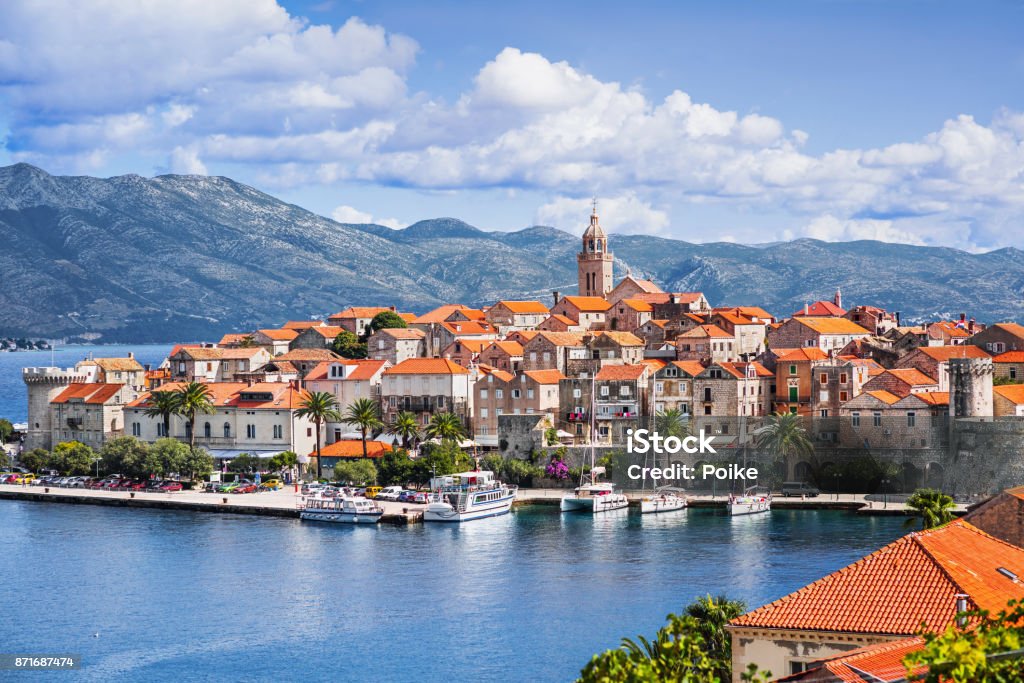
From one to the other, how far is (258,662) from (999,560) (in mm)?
29643

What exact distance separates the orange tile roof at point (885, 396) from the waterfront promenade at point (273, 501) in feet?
18.7

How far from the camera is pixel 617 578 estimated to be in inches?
2557

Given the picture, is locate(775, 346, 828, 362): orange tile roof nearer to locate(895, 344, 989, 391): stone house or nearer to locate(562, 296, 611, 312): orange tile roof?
locate(895, 344, 989, 391): stone house

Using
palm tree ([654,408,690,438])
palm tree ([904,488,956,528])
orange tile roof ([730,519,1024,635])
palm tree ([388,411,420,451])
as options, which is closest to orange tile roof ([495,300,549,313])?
palm tree ([388,411,420,451])

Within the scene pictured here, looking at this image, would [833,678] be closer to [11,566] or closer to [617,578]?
[617,578]

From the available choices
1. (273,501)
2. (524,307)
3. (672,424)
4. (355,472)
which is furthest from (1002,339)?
(273,501)

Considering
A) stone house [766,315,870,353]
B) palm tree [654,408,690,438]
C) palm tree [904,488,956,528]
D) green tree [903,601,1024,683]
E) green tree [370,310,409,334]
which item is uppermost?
green tree [370,310,409,334]

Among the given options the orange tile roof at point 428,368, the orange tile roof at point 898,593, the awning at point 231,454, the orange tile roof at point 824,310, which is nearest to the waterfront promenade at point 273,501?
the awning at point 231,454

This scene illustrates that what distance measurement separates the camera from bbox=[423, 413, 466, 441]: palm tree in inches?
3834

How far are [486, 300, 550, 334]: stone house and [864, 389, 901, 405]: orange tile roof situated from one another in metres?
46.3

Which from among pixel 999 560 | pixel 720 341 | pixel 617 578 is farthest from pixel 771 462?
pixel 999 560

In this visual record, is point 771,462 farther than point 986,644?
Yes

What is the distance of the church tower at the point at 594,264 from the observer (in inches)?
5640

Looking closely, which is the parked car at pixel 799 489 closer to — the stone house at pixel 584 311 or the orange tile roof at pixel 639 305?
the orange tile roof at pixel 639 305
